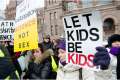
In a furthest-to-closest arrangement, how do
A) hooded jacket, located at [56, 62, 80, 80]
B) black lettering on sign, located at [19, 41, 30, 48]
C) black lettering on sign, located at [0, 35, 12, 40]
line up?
black lettering on sign, located at [0, 35, 12, 40], black lettering on sign, located at [19, 41, 30, 48], hooded jacket, located at [56, 62, 80, 80]

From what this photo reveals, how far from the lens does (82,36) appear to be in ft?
19.0

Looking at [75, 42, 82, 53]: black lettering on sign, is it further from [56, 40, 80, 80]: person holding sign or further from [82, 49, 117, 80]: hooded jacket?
[56, 40, 80, 80]: person holding sign

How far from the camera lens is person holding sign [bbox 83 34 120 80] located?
532 centimetres

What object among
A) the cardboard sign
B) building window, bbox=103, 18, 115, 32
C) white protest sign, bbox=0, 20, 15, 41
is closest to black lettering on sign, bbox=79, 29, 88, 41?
the cardboard sign

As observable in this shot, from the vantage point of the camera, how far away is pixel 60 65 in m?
6.67

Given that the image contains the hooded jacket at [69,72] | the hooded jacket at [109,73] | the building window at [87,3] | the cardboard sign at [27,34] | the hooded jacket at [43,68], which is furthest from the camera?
the building window at [87,3]

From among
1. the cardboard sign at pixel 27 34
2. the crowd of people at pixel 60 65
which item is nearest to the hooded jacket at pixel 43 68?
the crowd of people at pixel 60 65

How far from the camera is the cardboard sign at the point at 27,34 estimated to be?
24.2 feet

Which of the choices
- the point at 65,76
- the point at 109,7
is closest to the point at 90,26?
the point at 65,76

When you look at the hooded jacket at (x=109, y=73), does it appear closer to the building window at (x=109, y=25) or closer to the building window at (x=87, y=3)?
the building window at (x=109, y=25)

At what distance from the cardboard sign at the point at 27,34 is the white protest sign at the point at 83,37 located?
1.27 m

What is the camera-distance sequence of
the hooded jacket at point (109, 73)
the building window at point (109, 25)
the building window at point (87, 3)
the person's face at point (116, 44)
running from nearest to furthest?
the hooded jacket at point (109, 73) < the person's face at point (116, 44) < the building window at point (109, 25) < the building window at point (87, 3)

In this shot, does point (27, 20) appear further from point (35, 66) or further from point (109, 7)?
point (109, 7)

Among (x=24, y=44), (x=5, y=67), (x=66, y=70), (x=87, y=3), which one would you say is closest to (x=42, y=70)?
(x=24, y=44)
